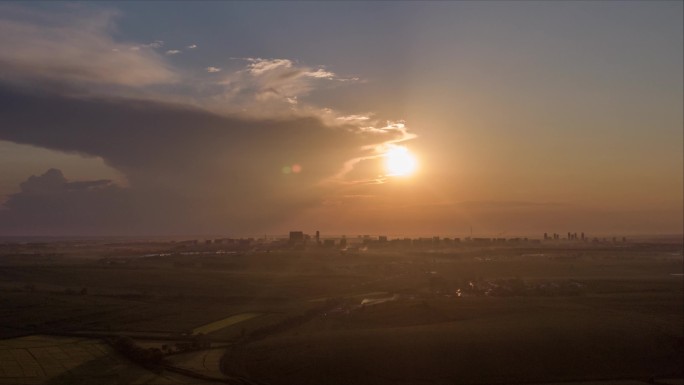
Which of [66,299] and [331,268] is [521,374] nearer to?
[66,299]

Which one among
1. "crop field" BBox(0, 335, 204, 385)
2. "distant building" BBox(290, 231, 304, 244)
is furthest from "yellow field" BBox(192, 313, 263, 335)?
"distant building" BBox(290, 231, 304, 244)

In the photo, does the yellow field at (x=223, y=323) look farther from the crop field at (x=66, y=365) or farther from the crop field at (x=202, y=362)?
the crop field at (x=66, y=365)

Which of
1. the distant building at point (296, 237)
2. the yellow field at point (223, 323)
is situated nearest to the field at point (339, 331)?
the yellow field at point (223, 323)

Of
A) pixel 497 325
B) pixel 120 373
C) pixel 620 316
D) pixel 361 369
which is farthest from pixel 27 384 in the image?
pixel 620 316

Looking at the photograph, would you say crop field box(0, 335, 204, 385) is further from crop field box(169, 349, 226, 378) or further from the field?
crop field box(169, 349, 226, 378)

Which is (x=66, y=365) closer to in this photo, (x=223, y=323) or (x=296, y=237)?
(x=223, y=323)

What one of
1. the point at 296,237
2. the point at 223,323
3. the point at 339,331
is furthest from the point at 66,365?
the point at 296,237
